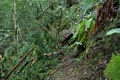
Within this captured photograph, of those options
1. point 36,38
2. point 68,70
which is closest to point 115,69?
point 68,70

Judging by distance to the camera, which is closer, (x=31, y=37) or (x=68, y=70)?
(x=68, y=70)

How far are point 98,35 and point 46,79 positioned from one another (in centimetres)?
114

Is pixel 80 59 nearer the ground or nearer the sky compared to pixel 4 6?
nearer the ground

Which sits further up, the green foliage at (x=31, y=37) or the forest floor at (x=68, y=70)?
the green foliage at (x=31, y=37)

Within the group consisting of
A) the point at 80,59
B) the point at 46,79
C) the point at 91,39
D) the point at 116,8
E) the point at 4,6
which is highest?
the point at 4,6

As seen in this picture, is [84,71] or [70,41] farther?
[70,41]

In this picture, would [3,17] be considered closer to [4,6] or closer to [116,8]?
[4,6]

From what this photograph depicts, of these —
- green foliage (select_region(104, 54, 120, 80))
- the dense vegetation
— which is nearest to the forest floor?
the dense vegetation

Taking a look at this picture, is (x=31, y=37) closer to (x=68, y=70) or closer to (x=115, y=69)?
(x=68, y=70)

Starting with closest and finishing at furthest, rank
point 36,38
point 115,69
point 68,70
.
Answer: point 115,69
point 68,70
point 36,38

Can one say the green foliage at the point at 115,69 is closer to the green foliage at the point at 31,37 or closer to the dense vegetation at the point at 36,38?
the dense vegetation at the point at 36,38

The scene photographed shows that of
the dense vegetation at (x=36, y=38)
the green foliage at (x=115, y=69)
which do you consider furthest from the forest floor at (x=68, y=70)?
the green foliage at (x=115, y=69)

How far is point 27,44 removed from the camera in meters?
4.01

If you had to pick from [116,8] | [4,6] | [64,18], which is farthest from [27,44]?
[64,18]
